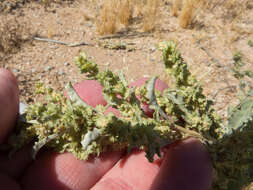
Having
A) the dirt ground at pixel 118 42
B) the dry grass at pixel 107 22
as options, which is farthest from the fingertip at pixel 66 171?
the dry grass at pixel 107 22

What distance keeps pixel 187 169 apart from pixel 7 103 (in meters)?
1.70

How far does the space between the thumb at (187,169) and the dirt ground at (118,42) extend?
2.29m

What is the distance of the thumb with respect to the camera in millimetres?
2074

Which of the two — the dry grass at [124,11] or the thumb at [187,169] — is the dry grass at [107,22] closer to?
the dry grass at [124,11]

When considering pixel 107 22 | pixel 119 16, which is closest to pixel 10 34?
pixel 107 22

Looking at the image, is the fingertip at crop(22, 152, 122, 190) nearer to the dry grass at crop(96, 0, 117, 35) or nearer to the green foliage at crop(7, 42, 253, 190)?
the green foliage at crop(7, 42, 253, 190)

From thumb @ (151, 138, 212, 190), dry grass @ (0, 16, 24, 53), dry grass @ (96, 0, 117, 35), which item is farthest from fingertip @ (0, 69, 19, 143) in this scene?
dry grass @ (96, 0, 117, 35)

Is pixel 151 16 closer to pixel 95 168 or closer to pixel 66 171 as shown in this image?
pixel 95 168

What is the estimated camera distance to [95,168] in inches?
104

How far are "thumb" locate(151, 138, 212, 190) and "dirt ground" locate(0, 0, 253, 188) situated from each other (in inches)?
90.0

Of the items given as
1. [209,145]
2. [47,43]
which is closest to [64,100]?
[209,145]

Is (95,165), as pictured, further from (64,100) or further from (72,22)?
(72,22)

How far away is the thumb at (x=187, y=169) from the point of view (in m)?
2.07

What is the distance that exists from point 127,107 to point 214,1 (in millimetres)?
6237
